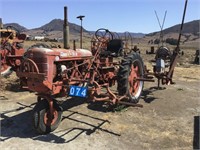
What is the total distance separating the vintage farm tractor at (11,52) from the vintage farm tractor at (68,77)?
3.09 m

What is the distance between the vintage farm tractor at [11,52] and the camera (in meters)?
9.59

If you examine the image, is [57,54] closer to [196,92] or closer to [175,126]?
[175,126]

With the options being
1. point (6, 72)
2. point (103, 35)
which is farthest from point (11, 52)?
point (103, 35)

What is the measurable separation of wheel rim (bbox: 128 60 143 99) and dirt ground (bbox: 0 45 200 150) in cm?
36

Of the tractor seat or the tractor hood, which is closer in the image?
the tractor hood

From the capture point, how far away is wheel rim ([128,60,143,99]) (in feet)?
24.5

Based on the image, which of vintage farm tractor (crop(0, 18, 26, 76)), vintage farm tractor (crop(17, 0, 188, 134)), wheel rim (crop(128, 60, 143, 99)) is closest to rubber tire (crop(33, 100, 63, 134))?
vintage farm tractor (crop(17, 0, 188, 134))

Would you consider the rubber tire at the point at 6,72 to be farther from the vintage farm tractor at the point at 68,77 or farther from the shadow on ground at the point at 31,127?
the vintage farm tractor at the point at 68,77

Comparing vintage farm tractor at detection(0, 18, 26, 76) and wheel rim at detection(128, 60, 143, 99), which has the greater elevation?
vintage farm tractor at detection(0, 18, 26, 76)

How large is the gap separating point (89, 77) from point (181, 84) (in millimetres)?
4346

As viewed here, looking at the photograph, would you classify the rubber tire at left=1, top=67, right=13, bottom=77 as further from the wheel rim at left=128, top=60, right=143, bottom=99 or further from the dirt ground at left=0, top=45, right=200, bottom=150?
the wheel rim at left=128, top=60, right=143, bottom=99

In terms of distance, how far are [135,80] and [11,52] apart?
4349 millimetres

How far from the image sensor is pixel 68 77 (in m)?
6.45

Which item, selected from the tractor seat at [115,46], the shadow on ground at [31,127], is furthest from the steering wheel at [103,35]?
the shadow on ground at [31,127]
